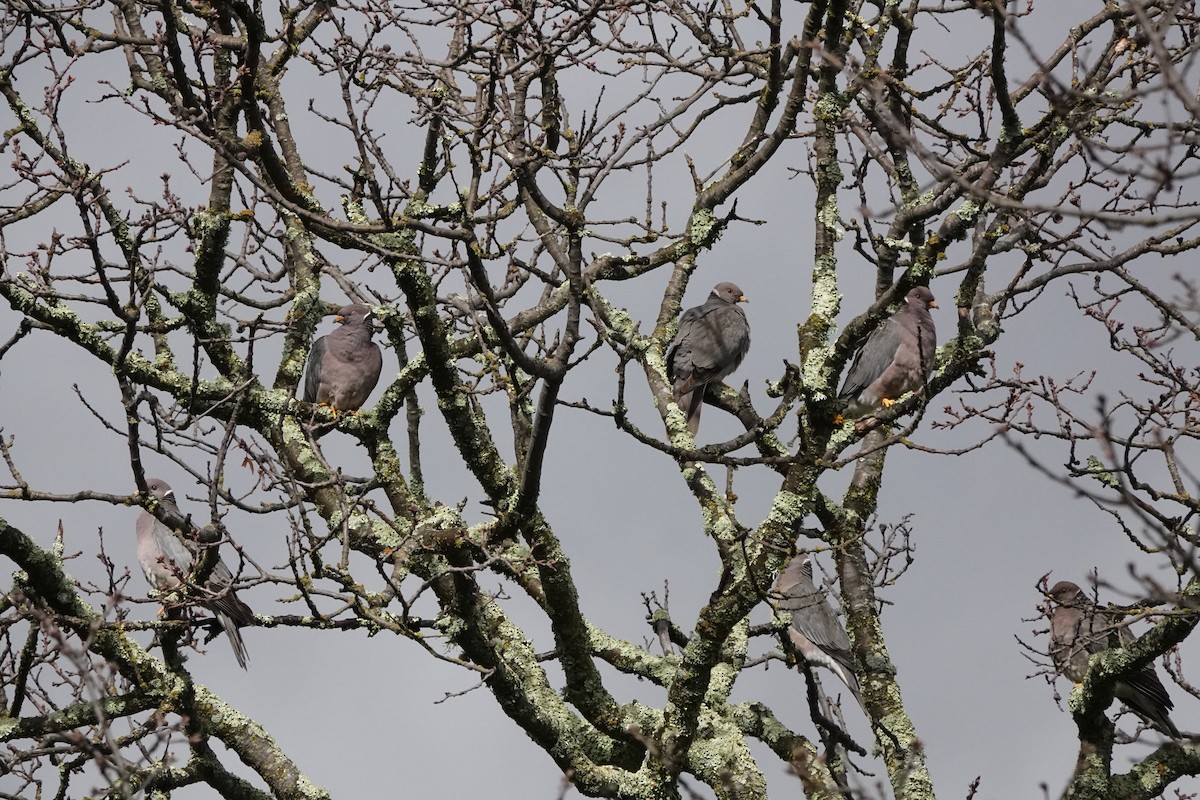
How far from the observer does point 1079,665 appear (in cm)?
845

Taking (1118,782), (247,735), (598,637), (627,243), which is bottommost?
(1118,782)

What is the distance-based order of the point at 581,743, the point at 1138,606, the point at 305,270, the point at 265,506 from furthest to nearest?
the point at 305,270 < the point at 581,743 < the point at 265,506 < the point at 1138,606

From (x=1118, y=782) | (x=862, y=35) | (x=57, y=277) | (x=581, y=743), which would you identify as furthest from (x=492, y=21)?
(x=1118, y=782)

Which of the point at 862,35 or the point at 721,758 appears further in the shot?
the point at 862,35

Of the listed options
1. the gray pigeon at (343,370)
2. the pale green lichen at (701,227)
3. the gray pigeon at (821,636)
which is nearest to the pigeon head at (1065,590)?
the gray pigeon at (821,636)

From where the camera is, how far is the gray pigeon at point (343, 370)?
8.64 m

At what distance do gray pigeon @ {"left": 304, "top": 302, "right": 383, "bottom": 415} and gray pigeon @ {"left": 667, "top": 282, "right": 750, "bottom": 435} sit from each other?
203cm

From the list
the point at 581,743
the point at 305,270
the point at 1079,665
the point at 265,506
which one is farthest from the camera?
the point at 1079,665

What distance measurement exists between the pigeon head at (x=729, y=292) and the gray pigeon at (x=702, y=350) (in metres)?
0.64

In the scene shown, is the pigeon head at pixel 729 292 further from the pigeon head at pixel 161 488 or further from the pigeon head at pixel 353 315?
the pigeon head at pixel 161 488

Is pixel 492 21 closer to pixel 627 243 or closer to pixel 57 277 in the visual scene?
pixel 627 243

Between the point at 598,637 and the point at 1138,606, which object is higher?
the point at 598,637

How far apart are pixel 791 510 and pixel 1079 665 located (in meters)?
4.10

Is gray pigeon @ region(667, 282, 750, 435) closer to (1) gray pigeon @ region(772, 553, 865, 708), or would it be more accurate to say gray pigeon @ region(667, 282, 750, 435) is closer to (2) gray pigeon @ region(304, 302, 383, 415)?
(1) gray pigeon @ region(772, 553, 865, 708)
